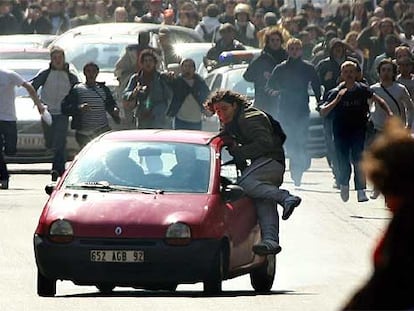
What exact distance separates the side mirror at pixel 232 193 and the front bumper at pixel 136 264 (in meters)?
0.60

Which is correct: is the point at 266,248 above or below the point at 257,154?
below

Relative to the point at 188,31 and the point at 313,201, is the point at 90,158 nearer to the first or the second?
the point at 313,201

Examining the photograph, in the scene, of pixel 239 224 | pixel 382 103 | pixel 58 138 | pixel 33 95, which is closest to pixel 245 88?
pixel 58 138

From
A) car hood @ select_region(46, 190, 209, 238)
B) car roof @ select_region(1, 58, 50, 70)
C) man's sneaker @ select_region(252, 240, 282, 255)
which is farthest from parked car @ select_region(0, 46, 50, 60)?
car hood @ select_region(46, 190, 209, 238)

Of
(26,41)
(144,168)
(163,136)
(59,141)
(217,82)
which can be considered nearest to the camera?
(144,168)

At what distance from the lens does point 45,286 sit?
41.4ft

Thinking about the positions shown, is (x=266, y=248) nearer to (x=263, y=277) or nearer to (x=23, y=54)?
(x=263, y=277)

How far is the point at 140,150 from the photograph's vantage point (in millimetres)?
13367

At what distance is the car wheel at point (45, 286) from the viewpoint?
41.3 ft

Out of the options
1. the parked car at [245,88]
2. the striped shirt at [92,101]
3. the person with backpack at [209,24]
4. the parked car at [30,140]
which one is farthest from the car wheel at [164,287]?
the person with backpack at [209,24]

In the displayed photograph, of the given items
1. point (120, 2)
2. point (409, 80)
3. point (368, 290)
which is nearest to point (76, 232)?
point (368, 290)

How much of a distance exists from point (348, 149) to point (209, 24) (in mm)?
15214

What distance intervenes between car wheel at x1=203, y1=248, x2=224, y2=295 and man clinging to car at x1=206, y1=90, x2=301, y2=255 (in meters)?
0.83

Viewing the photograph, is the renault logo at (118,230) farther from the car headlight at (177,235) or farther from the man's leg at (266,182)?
the man's leg at (266,182)
